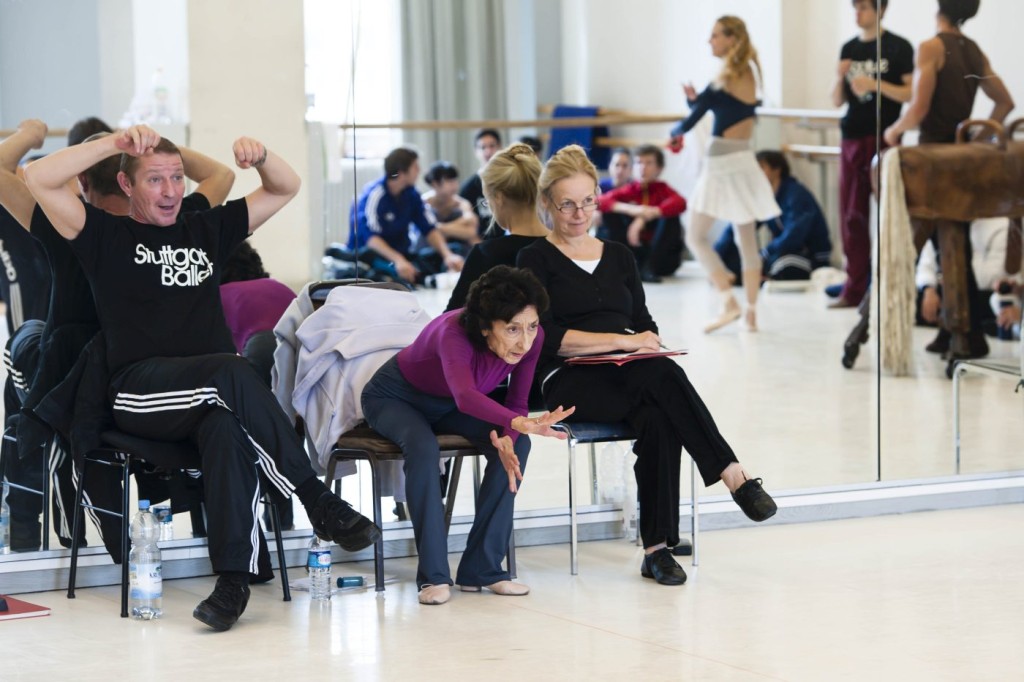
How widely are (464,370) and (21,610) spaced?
117 cm

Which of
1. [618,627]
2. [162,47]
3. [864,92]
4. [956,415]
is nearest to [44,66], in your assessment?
[162,47]

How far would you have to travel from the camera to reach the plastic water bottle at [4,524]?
3.96 metres

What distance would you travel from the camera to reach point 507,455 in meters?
3.75

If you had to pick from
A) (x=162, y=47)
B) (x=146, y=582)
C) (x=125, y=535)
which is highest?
(x=162, y=47)

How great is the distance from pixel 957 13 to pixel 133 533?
302cm

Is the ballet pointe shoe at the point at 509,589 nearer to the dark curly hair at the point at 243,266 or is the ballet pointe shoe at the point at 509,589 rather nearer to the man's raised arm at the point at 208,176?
the dark curly hair at the point at 243,266

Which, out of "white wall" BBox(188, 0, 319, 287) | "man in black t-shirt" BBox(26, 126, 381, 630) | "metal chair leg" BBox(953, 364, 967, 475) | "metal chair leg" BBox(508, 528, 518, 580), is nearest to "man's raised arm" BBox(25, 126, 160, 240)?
"man in black t-shirt" BBox(26, 126, 381, 630)

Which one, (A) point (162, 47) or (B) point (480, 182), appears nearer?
(A) point (162, 47)

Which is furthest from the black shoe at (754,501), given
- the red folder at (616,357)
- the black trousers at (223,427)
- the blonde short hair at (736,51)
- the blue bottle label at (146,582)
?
the blue bottle label at (146,582)

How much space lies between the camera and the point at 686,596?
12.6 feet

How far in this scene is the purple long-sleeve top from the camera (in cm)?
373

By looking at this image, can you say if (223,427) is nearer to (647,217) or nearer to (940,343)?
(647,217)

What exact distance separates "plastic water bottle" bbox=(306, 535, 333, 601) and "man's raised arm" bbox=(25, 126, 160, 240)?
0.95 m

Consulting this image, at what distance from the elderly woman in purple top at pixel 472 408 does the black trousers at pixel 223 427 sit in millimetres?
291
